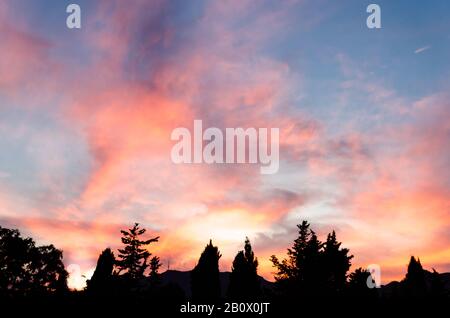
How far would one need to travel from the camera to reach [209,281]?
33.4 meters

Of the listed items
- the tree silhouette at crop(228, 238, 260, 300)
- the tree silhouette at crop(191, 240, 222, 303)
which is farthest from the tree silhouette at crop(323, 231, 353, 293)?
the tree silhouette at crop(191, 240, 222, 303)

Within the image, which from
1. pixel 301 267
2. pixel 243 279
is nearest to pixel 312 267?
pixel 301 267

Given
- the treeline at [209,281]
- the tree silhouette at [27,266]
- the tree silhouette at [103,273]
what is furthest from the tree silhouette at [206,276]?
the tree silhouette at [27,266]

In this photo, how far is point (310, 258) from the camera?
24734 millimetres

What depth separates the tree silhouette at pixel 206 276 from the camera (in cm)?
3291

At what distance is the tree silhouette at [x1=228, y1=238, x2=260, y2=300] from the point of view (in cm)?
3153

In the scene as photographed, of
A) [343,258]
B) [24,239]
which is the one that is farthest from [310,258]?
[24,239]

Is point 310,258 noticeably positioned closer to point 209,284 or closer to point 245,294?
point 245,294

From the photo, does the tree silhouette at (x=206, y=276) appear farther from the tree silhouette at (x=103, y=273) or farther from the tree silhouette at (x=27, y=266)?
the tree silhouette at (x=27, y=266)

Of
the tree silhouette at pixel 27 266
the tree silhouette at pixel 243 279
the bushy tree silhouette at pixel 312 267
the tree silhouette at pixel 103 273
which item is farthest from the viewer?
the tree silhouette at pixel 27 266

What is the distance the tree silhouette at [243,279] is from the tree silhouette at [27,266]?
21542mm

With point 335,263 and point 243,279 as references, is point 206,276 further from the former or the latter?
point 335,263

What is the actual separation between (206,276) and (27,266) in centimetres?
2598
